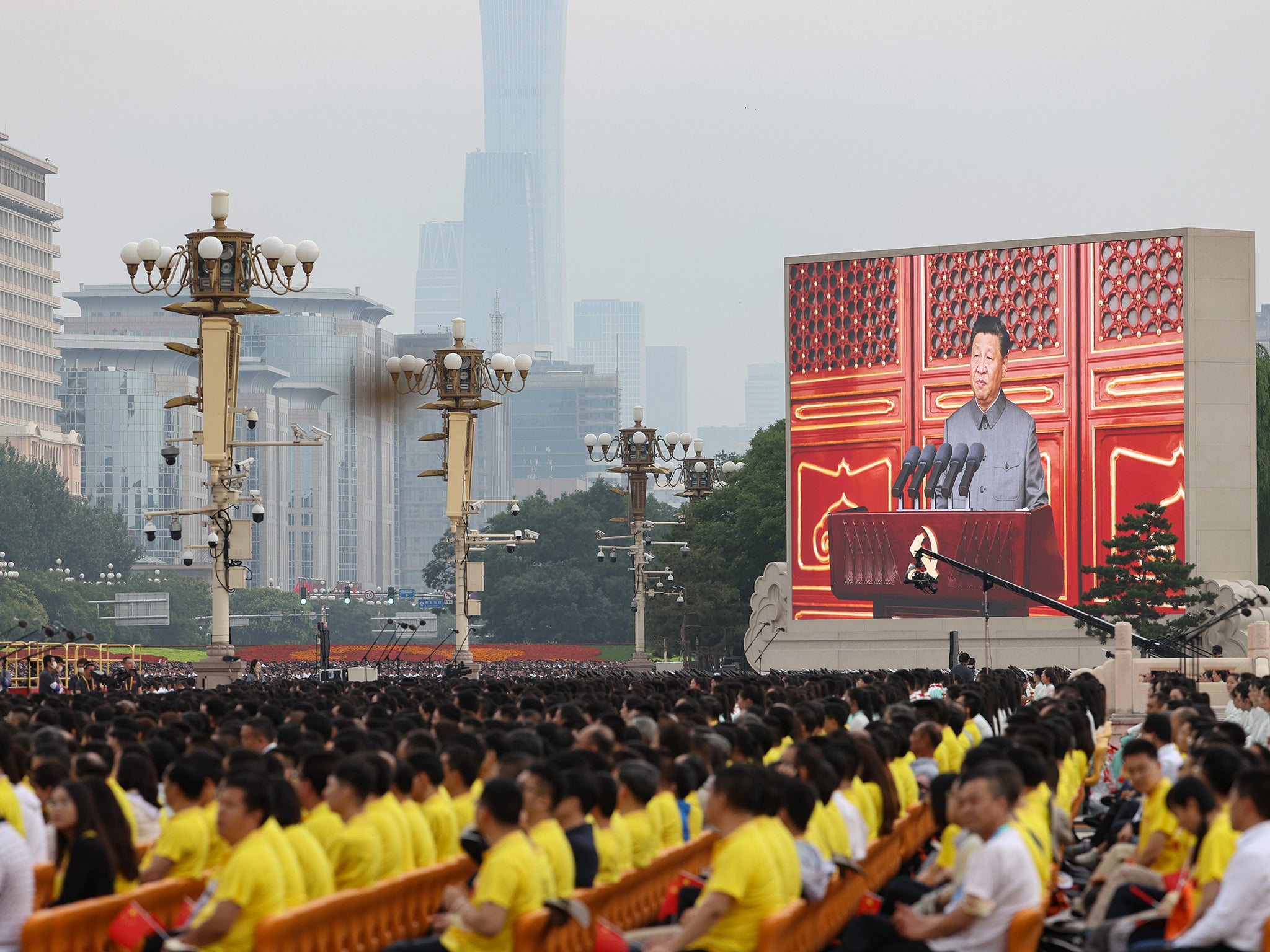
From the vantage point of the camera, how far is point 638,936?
33.2ft

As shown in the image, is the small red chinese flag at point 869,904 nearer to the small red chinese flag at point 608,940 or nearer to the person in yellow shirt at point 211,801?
the small red chinese flag at point 608,940

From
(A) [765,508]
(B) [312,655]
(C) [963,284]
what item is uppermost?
(C) [963,284]

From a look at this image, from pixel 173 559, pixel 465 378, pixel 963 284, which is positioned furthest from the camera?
pixel 173 559

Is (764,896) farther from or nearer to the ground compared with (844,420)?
nearer to the ground

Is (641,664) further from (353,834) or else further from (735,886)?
(735,886)

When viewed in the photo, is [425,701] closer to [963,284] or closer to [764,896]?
[764,896]

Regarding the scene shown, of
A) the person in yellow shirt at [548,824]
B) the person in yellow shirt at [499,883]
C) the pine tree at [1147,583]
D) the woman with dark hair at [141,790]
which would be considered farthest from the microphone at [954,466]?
the person in yellow shirt at [499,883]

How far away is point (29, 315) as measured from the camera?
14550cm

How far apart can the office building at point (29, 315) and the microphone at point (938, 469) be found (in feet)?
312

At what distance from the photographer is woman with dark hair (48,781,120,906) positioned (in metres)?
9.23

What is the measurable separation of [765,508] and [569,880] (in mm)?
65365

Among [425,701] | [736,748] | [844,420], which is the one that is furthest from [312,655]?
[736,748]

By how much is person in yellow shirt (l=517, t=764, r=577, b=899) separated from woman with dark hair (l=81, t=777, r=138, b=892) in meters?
2.11

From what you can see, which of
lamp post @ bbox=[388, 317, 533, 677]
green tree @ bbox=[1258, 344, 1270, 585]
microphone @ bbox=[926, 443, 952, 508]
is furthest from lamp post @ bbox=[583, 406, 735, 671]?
green tree @ bbox=[1258, 344, 1270, 585]
